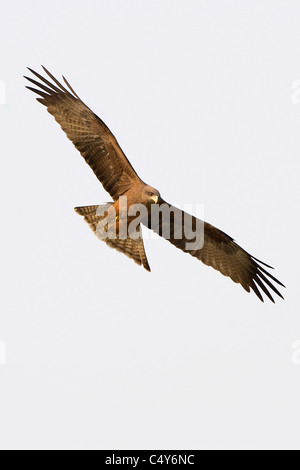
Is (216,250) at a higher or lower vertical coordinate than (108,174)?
lower

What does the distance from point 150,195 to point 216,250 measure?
219 centimetres

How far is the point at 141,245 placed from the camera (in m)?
12.3

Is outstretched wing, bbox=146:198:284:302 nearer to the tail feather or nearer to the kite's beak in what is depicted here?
the tail feather

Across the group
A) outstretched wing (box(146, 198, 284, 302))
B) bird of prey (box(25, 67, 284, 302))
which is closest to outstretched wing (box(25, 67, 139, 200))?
bird of prey (box(25, 67, 284, 302))

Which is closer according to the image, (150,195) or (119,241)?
(150,195)

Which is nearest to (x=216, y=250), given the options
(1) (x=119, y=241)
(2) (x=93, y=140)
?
(1) (x=119, y=241)

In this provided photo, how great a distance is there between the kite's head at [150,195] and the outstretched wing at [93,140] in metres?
0.38

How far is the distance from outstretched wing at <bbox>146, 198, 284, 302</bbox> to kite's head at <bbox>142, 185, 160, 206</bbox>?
1027mm

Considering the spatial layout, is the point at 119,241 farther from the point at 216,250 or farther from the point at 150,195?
the point at 216,250

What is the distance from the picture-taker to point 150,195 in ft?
37.4

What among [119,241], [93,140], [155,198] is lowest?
[119,241]
